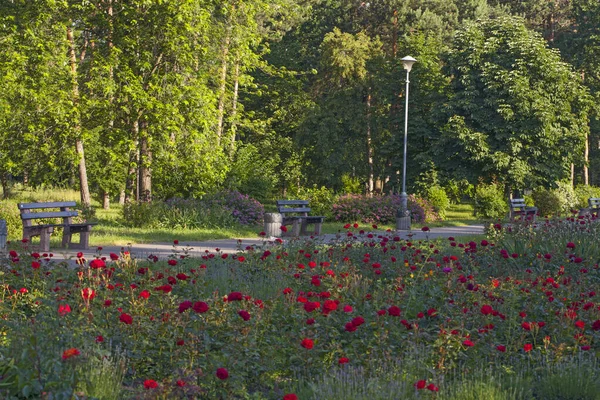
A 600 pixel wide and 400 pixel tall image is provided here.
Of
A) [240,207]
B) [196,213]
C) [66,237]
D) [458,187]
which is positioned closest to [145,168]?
[240,207]

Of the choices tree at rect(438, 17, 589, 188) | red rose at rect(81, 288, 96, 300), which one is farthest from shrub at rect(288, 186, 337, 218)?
red rose at rect(81, 288, 96, 300)

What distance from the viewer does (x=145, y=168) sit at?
78.6 feet

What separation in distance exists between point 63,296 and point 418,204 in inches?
809

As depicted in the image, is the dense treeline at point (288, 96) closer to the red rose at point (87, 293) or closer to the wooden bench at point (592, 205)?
the wooden bench at point (592, 205)

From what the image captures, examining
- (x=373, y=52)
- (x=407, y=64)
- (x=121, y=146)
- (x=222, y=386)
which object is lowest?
(x=222, y=386)

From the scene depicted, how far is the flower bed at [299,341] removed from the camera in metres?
4.64

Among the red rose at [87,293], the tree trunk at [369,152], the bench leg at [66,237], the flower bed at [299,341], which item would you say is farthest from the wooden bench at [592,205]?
the red rose at [87,293]

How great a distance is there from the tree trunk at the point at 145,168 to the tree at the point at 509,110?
13199mm

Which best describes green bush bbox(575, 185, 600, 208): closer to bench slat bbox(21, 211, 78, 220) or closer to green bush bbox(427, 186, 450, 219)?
green bush bbox(427, 186, 450, 219)

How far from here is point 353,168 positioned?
139ft

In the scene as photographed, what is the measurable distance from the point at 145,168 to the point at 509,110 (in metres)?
15.2

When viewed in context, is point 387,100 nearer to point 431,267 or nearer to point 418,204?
point 418,204

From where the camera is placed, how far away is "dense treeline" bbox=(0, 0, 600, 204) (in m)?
23.3

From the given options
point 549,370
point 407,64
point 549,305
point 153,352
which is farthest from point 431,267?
point 407,64
